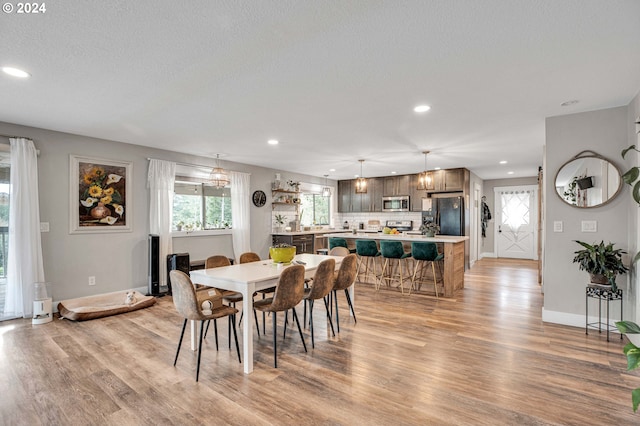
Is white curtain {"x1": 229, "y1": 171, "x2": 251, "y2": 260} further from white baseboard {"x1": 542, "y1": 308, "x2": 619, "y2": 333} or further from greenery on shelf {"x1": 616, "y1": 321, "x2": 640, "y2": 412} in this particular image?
greenery on shelf {"x1": 616, "y1": 321, "x2": 640, "y2": 412}

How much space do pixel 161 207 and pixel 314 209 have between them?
→ 4.63 m

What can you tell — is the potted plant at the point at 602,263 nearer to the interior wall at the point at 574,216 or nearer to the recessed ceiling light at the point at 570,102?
the interior wall at the point at 574,216

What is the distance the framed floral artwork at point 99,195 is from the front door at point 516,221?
31.4ft

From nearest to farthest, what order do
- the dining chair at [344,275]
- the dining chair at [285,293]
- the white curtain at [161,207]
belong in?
the dining chair at [285,293] < the dining chair at [344,275] < the white curtain at [161,207]

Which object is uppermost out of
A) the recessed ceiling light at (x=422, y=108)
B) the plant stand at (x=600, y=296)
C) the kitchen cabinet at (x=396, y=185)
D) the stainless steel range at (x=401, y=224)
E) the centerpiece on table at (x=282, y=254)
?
the recessed ceiling light at (x=422, y=108)

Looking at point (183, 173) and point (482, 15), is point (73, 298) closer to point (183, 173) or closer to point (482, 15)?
point (183, 173)

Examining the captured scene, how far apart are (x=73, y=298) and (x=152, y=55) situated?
12.6 ft

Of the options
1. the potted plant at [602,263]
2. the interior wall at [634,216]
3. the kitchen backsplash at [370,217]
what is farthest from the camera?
the kitchen backsplash at [370,217]

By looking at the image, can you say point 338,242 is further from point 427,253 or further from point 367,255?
point 427,253

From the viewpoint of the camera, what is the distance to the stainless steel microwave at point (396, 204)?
838cm

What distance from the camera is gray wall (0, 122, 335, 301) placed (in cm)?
426

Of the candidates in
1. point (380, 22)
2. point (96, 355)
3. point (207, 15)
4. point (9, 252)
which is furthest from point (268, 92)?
point (9, 252)

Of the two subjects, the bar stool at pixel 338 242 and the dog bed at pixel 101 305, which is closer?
the dog bed at pixel 101 305

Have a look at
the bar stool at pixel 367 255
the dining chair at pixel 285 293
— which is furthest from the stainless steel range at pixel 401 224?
the dining chair at pixel 285 293
